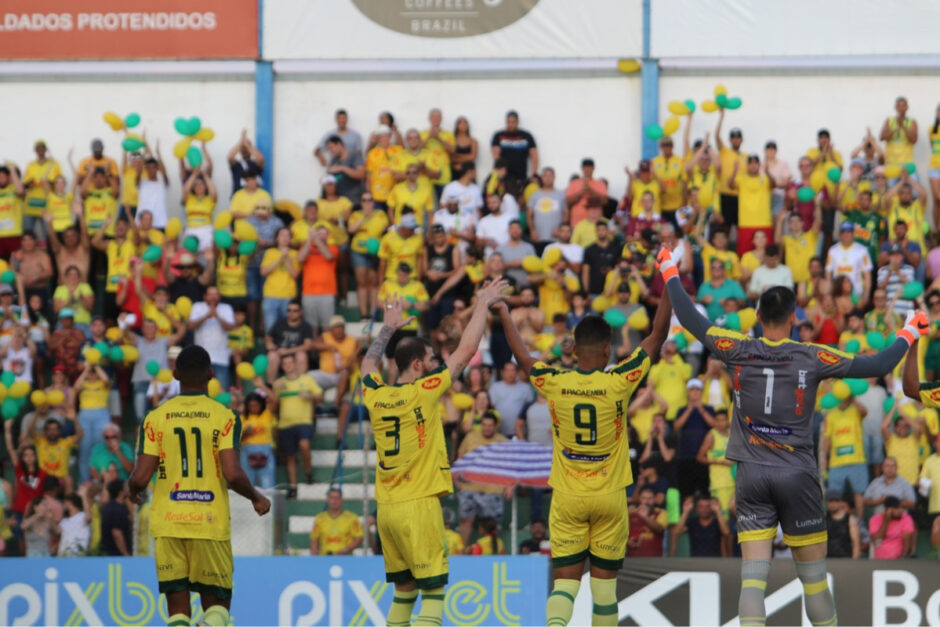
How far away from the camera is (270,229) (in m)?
20.8

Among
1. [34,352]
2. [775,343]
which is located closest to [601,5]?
[34,352]

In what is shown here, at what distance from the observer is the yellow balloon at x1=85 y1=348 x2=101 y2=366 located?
1822 centimetres

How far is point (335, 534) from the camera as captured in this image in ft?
50.5

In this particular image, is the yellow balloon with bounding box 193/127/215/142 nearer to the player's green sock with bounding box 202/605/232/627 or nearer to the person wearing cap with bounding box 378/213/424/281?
the person wearing cap with bounding box 378/213/424/281

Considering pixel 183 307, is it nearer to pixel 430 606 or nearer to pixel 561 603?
pixel 430 606

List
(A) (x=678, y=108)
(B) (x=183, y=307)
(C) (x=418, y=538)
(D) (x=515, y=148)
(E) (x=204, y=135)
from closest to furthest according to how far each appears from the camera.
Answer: (C) (x=418, y=538)
(B) (x=183, y=307)
(A) (x=678, y=108)
(E) (x=204, y=135)
(D) (x=515, y=148)

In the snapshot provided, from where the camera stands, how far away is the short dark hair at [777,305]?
30.0ft

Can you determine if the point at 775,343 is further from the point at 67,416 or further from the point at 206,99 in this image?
the point at 206,99

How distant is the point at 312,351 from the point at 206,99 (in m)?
6.60

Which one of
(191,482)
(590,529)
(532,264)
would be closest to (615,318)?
(532,264)

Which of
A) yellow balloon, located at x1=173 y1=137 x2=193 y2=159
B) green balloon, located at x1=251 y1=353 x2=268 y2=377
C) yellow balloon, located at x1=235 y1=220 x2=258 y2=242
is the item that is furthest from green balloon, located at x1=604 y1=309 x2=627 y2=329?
yellow balloon, located at x1=173 y1=137 x2=193 y2=159

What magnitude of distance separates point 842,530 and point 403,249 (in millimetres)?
7516

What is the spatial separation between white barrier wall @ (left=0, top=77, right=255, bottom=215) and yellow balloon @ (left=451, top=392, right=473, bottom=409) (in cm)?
806

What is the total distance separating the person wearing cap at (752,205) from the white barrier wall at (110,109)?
8065 mm
